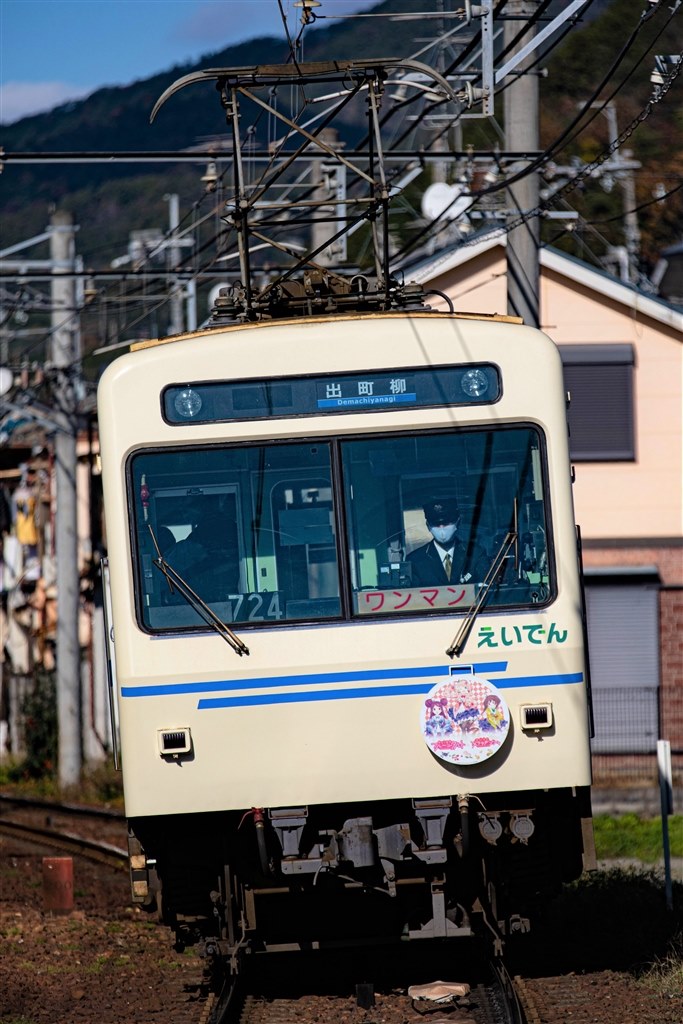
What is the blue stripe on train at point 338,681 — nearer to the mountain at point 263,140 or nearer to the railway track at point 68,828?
the mountain at point 263,140

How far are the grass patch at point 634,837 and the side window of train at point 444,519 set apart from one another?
22.9 ft

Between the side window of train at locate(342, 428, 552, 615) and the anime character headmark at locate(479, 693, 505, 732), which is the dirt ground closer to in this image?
the anime character headmark at locate(479, 693, 505, 732)

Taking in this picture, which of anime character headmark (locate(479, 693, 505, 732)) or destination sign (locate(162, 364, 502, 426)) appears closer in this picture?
anime character headmark (locate(479, 693, 505, 732))

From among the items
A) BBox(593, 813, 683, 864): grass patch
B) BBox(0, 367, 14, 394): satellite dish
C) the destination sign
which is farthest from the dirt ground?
BBox(0, 367, 14, 394): satellite dish

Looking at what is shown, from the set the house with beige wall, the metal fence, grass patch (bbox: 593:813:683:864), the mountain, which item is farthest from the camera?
the mountain

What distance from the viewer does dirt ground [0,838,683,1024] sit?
8023 mm

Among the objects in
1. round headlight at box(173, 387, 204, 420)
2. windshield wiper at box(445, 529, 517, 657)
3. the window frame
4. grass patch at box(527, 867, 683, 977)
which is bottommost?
grass patch at box(527, 867, 683, 977)

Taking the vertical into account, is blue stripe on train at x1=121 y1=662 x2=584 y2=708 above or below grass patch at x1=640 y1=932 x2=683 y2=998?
above

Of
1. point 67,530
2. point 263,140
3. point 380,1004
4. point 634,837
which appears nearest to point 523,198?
point 380,1004

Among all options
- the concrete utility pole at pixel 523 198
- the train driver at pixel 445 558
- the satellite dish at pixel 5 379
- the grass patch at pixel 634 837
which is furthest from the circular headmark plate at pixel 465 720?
the satellite dish at pixel 5 379

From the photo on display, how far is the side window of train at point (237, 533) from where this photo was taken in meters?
7.65

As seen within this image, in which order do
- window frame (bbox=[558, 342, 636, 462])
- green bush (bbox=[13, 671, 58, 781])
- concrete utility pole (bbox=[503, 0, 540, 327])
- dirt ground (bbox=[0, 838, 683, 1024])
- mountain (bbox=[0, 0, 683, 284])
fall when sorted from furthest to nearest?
mountain (bbox=[0, 0, 683, 284]) < green bush (bbox=[13, 671, 58, 781]) < window frame (bbox=[558, 342, 636, 462]) < concrete utility pole (bbox=[503, 0, 540, 327]) < dirt ground (bbox=[0, 838, 683, 1024])

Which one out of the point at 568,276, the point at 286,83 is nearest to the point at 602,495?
the point at 568,276

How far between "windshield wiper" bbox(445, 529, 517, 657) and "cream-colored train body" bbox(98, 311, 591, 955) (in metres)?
0.01
